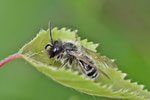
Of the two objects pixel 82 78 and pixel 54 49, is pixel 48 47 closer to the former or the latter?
pixel 54 49

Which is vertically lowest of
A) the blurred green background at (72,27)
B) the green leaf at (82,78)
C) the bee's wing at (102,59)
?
the green leaf at (82,78)

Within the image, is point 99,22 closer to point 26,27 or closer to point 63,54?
point 26,27

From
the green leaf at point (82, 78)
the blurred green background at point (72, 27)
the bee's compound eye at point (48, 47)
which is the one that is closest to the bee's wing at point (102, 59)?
the green leaf at point (82, 78)

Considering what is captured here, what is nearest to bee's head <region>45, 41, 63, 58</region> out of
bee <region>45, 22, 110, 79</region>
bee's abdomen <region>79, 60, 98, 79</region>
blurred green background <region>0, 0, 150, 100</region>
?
bee <region>45, 22, 110, 79</region>

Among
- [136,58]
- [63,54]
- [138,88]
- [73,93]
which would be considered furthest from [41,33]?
[136,58]

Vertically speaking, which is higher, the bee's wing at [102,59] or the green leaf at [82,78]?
the bee's wing at [102,59]

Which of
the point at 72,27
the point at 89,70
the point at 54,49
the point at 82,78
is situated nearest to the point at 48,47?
the point at 54,49

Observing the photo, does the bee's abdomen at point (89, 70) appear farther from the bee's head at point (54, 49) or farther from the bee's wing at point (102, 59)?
the bee's head at point (54, 49)
